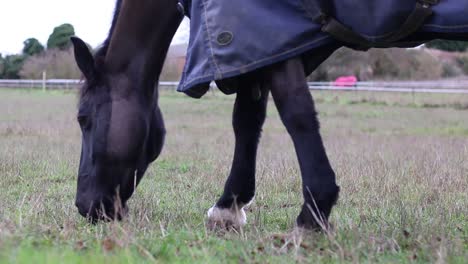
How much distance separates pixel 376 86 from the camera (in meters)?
36.2

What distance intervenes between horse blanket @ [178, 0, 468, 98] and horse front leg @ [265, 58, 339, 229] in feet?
0.44

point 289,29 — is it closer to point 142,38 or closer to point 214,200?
point 142,38

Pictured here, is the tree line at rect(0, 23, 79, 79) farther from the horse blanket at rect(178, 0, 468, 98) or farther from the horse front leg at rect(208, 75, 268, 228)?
the horse blanket at rect(178, 0, 468, 98)

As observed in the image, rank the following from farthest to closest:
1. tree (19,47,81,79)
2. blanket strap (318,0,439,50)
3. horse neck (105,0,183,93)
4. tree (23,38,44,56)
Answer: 1. tree (19,47,81,79)
2. tree (23,38,44,56)
3. horse neck (105,0,183,93)
4. blanket strap (318,0,439,50)

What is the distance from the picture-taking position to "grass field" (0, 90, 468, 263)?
2.62m

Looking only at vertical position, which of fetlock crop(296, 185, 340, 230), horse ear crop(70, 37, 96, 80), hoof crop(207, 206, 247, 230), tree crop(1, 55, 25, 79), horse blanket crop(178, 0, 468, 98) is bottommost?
tree crop(1, 55, 25, 79)

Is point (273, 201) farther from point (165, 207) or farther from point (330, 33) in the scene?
point (330, 33)

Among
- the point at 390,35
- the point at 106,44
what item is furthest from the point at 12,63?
the point at 390,35

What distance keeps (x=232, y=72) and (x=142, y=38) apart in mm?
842

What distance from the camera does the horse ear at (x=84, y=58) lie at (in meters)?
3.81

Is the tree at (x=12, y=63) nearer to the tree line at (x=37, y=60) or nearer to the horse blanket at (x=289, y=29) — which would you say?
the tree line at (x=37, y=60)

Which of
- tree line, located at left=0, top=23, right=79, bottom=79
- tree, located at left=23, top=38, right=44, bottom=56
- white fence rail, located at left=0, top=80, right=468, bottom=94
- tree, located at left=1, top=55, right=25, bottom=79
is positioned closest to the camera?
tree, located at left=1, top=55, right=25, bottom=79

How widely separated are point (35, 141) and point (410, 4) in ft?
28.9

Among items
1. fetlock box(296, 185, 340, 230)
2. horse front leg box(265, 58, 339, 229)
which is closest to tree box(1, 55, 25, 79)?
horse front leg box(265, 58, 339, 229)
